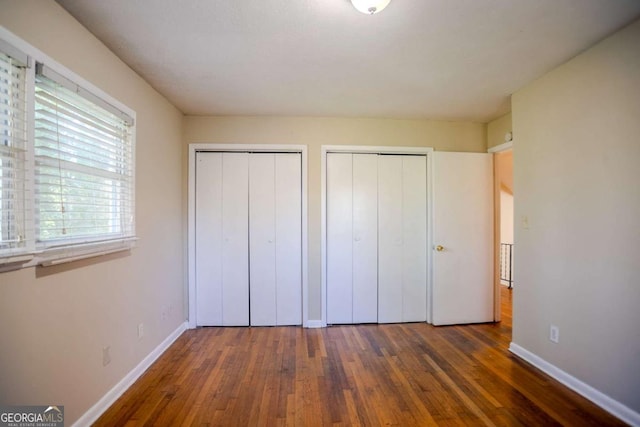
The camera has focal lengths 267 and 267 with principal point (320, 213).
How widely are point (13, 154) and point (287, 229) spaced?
2.20 m

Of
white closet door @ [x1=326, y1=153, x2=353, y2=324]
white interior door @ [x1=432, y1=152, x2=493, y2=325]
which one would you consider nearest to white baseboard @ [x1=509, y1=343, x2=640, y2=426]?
white interior door @ [x1=432, y1=152, x2=493, y2=325]

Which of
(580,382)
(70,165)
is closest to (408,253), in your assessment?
(580,382)

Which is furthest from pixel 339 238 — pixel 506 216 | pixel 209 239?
pixel 506 216

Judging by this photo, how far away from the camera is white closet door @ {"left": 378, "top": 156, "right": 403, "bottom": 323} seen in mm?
3184

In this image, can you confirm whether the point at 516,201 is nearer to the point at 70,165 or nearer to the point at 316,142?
the point at 316,142

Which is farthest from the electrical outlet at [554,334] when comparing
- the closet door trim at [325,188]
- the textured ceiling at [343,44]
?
the textured ceiling at [343,44]

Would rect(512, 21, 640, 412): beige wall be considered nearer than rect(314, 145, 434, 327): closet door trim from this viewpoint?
Yes

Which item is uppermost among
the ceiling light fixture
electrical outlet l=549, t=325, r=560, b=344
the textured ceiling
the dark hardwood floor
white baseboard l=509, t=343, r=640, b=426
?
the textured ceiling

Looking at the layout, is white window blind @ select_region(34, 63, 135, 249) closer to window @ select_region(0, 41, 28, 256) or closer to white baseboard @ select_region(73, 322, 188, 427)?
window @ select_region(0, 41, 28, 256)

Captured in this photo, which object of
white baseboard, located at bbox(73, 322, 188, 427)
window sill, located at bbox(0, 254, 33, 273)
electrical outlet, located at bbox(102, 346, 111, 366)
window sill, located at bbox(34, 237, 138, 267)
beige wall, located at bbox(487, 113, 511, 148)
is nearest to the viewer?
→ window sill, located at bbox(0, 254, 33, 273)

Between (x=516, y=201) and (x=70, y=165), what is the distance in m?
3.39

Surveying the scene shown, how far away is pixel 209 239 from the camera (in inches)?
121

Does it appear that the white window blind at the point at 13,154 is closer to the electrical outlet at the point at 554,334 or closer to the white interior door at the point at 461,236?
the white interior door at the point at 461,236

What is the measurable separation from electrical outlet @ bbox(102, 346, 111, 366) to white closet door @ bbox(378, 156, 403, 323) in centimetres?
254
